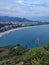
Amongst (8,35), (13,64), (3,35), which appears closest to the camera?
(13,64)

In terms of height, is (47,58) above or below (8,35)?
above

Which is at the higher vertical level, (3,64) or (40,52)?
(40,52)

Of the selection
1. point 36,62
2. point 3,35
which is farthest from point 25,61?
point 3,35

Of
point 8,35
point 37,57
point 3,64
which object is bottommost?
point 8,35

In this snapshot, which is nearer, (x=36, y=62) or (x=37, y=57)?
(x=36, y=62)

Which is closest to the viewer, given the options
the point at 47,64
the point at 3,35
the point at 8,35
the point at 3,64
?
the point at 47,64

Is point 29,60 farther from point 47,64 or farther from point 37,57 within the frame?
point 47,64

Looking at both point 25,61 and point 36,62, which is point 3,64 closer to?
point 25,61

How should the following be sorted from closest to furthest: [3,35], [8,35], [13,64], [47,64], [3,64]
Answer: [47,64] < [13,64] < [3,64] < [3,35] < [8,35]

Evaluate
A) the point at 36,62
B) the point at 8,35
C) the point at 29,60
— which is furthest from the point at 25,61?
the point at 8,35
